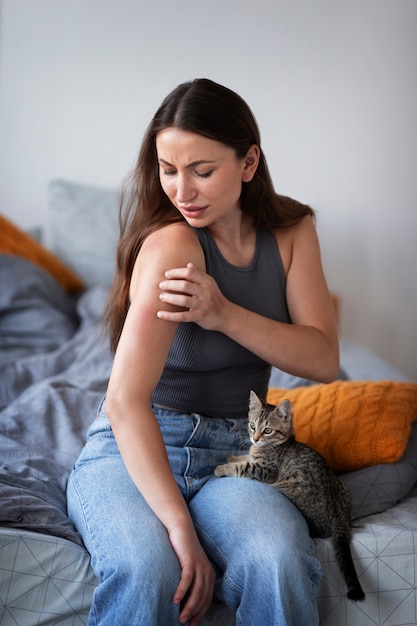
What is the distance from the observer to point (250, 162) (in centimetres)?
144

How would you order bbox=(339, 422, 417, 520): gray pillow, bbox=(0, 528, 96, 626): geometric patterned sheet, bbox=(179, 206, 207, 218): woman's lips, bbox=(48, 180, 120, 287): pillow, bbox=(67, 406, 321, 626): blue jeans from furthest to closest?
bbox=(48, 180, 120, 287): pillow
bbox=(339, 422, 417, 520): gray pillow
bbox=(179, 206, 207, 218): woman's lips
bbox=(0, 528, 96, 626): geometric patterned sheet
bbox=(67, 406, 321, 626): blue jeans

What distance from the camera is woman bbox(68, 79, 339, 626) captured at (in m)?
1.18

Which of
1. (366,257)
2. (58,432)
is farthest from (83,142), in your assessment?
(58,432)

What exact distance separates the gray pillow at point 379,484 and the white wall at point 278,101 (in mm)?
936

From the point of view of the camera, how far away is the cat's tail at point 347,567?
1291 mm

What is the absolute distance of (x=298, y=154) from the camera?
85.7 inches

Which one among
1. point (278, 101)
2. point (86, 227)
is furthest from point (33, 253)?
point (278, 101)

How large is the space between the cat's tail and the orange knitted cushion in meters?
0.30

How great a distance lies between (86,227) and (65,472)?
167cm

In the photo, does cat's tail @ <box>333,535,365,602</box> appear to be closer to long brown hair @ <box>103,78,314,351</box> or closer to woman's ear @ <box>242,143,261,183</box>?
long brown hair @ <box>103,78,314,351</box>

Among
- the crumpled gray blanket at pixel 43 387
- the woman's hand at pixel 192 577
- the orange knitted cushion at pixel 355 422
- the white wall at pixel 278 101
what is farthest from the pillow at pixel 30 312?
the woman's hand at pixel 192 577

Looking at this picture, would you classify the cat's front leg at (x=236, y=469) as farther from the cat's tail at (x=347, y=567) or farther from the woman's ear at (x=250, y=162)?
the woman's ear at (x=250, y=162)

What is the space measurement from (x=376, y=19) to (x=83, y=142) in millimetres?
1481

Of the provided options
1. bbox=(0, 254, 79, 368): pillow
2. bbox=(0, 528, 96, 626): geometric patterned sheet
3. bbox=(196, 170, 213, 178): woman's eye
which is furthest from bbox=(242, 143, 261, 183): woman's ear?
bbox=(0, 254, 79, 368): pillow
